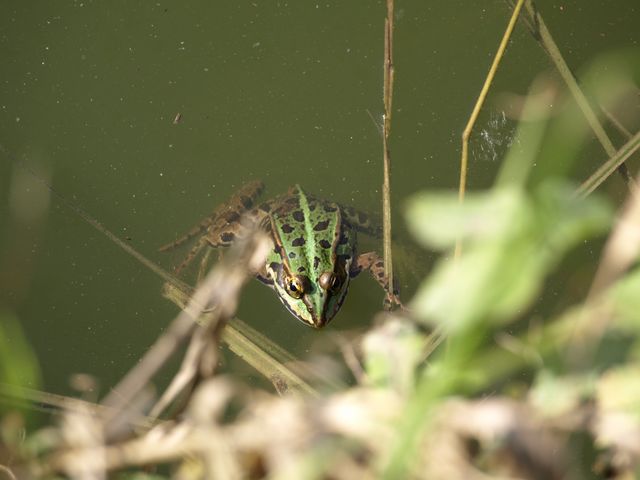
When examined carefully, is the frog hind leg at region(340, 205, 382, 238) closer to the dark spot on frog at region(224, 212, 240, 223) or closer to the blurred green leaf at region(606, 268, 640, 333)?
the dark spot on frog at region(224, 212, 240, 223)

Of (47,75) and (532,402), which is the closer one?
(532,402)

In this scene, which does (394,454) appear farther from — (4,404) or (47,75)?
(47,75)

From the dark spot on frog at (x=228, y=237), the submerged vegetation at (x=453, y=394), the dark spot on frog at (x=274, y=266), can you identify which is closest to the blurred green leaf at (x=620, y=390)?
the submerged vegetation at (x=453, y=394)

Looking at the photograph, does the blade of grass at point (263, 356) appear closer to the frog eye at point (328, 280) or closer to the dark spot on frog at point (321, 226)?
the frog eye at point (328, 280)

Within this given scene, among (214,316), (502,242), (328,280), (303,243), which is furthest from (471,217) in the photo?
(303,243)

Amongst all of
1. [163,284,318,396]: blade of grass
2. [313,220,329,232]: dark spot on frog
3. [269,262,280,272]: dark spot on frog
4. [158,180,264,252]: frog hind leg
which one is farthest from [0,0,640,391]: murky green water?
[163,284,318,396]: blade of grass

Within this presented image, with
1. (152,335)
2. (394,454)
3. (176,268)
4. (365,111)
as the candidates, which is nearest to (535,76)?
(365,111)

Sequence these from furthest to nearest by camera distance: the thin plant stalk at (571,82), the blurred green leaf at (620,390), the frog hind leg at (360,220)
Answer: the frog hind leg at (360,220)
the thin plant stalk at (571,82)
the blurred green leaf at (620,390)

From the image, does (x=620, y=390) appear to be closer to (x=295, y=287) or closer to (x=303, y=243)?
(x=295, y=287)
